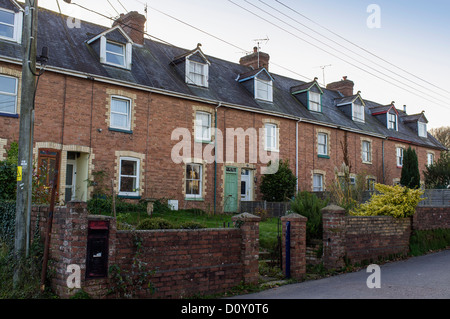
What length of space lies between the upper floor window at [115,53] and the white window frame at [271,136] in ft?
28.4

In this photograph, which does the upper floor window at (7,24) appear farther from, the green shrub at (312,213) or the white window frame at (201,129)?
the green shrub at (312,213)

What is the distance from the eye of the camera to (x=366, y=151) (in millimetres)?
30328

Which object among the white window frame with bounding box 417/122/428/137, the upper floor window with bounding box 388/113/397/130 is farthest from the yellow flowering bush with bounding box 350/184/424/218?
the white window frame with bounding box 417/122/428/137

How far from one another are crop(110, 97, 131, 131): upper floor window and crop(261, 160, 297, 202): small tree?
8180 millimetres

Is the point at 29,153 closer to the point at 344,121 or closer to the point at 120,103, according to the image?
the point at 120,103

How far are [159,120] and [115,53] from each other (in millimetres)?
3569

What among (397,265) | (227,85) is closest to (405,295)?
(397,265)

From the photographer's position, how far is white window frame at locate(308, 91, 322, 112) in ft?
91.9

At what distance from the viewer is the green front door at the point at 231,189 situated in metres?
22.2

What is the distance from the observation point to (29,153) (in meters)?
7.85

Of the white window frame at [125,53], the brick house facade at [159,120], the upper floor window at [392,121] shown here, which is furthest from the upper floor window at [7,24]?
the upper floor window at [392,121]
